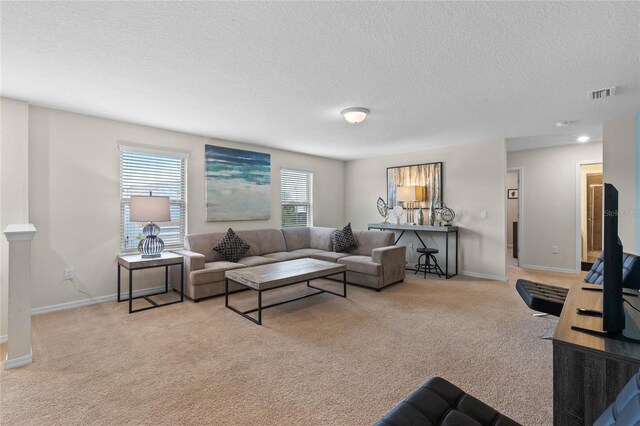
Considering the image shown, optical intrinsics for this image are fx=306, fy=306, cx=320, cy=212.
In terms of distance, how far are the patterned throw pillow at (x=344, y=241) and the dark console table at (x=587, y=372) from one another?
3.94 metres

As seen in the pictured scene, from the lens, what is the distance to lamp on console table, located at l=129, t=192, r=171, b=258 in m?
3.52

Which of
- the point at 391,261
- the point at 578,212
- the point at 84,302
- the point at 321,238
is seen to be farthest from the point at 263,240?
the point at 578,212

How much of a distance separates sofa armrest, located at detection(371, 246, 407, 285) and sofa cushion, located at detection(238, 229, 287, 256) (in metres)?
1.73

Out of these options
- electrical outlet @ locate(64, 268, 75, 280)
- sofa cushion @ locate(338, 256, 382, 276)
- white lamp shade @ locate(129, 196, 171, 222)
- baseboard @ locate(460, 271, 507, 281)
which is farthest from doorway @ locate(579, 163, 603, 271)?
electrical outlet @ locate(64, 268, 75, 280)

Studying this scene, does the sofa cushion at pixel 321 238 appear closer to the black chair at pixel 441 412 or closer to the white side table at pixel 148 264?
the white side table at pixel 148 264

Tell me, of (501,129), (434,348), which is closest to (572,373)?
(434,348)

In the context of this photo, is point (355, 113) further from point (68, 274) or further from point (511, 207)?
point (511, 207)

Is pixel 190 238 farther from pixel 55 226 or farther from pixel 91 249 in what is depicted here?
pixel 55 226

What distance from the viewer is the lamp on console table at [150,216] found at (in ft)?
11.5

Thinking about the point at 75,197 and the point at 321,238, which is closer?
the point at 75,197

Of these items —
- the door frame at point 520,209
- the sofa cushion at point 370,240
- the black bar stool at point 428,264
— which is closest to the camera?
the sofa cushion at point 370,240

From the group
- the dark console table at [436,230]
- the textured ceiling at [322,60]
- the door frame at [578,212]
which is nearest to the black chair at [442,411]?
the textured ceiling at [322,60]

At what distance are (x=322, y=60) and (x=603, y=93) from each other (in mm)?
2697

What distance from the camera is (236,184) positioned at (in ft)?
16.8
